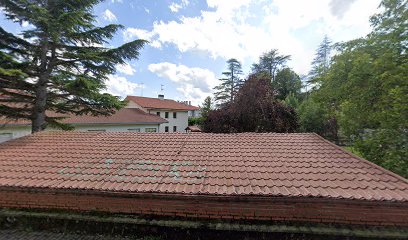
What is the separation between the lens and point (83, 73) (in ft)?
31.1

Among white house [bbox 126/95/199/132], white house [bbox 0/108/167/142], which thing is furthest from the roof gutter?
white house [bbox 126/95/199/132]

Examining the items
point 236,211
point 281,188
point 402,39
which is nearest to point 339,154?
point 281,188

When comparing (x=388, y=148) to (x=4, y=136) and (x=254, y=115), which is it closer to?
(x=254, y=115)

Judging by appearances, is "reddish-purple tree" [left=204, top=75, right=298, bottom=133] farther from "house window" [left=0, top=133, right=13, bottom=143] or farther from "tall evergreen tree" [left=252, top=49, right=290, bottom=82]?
"tall evergreen tree" [left=252, top=49, right=290, bottom=82]

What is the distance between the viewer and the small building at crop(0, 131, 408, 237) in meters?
2.95

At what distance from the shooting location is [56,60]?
30.7 feet

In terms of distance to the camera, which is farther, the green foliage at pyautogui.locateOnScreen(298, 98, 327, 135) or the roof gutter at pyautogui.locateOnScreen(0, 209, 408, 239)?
the green foliage at pyautogui.locateOnScreen(298, 98, 327, 135)

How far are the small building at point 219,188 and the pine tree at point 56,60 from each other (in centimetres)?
531

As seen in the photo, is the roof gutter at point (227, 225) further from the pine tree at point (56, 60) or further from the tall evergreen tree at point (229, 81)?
the tall evergreen tree at point (229, 81)

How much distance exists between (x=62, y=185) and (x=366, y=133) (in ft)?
30.5

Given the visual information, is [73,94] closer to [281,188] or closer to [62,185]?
[62,185]

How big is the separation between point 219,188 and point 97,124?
16774 mm

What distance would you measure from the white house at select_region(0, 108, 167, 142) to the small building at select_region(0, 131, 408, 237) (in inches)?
356

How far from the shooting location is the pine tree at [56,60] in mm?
8188
